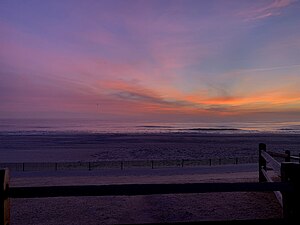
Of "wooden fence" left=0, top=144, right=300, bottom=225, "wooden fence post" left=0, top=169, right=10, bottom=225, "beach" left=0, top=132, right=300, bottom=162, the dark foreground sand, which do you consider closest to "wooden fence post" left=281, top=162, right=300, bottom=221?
"wooden fence" left=0, top=144, right=300, bottom=225

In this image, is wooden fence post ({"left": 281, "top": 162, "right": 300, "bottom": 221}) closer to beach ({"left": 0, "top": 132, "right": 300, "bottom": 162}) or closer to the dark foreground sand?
the dark foreground sand

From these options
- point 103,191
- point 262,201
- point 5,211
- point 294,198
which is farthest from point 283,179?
point 262,201

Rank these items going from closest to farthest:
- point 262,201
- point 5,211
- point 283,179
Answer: point 5,211
point 283,179
point 262,201

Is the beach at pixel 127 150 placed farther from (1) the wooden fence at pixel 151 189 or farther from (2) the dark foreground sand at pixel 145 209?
(1) the wooden fence at pixel 151 189

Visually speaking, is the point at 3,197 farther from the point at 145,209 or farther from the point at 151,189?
the point at 145,209

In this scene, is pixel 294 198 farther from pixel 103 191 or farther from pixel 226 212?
pixel 226 212

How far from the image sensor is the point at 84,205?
10523 millimetres

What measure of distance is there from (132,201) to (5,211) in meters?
8.03

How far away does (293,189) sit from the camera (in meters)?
3.26

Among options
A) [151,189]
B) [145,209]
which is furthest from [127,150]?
[151,189]

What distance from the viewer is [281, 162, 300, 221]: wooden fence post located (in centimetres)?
324

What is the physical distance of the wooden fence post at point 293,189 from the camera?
3.24 metres

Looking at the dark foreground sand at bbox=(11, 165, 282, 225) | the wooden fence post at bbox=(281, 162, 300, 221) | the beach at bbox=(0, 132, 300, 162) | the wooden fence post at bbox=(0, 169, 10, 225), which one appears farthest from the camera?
the beach at bbox=(0, 132, 300, 162)

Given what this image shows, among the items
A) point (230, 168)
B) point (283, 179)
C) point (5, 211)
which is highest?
point (283, 179)
